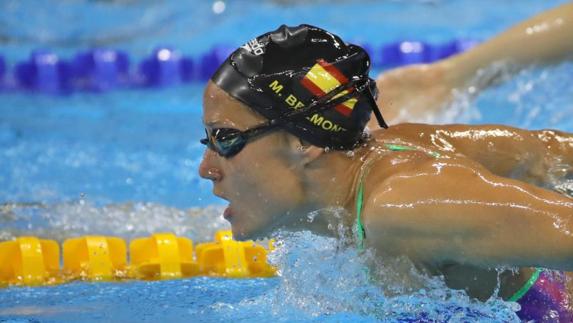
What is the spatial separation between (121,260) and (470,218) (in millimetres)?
1638

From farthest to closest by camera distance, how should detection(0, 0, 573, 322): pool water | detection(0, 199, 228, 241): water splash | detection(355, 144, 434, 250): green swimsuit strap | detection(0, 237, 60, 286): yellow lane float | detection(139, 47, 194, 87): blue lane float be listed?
detection(139, 47, 194, 87): blue lane float < detection(0, 199, 228, 241): water splash < detection(0, 237, 60, 286): yellow lane float < detection(0, 0, 573, 322): pool water < detection(355, 144, 434, 250): green swimsuit strap

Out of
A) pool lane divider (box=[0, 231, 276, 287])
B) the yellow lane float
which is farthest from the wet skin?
the yellow lane float

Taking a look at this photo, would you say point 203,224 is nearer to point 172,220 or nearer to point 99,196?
point 172,220

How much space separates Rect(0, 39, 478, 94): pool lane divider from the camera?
6.27 meters

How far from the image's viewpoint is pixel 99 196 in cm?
443

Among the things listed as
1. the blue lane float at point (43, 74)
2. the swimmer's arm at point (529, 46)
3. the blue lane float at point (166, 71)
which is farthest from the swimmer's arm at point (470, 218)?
the blue lane float at point (43, 74)

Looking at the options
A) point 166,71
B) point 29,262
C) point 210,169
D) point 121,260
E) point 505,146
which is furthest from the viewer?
point 166,71

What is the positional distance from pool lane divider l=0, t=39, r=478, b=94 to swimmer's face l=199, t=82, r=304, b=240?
3.93 metres

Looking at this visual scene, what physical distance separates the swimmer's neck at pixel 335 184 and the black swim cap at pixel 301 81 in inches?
1.9

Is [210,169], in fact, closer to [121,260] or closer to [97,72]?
[121,260]

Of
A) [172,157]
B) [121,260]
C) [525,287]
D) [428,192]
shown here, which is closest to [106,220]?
[121,260]

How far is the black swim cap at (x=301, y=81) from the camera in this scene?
2.39 metres

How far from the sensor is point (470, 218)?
2127 millimetres

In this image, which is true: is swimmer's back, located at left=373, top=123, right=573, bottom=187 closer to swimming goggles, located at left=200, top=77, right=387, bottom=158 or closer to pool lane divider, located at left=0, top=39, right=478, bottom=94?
swimming goggles, located at left=200, top=77, right=387, bottom=158
